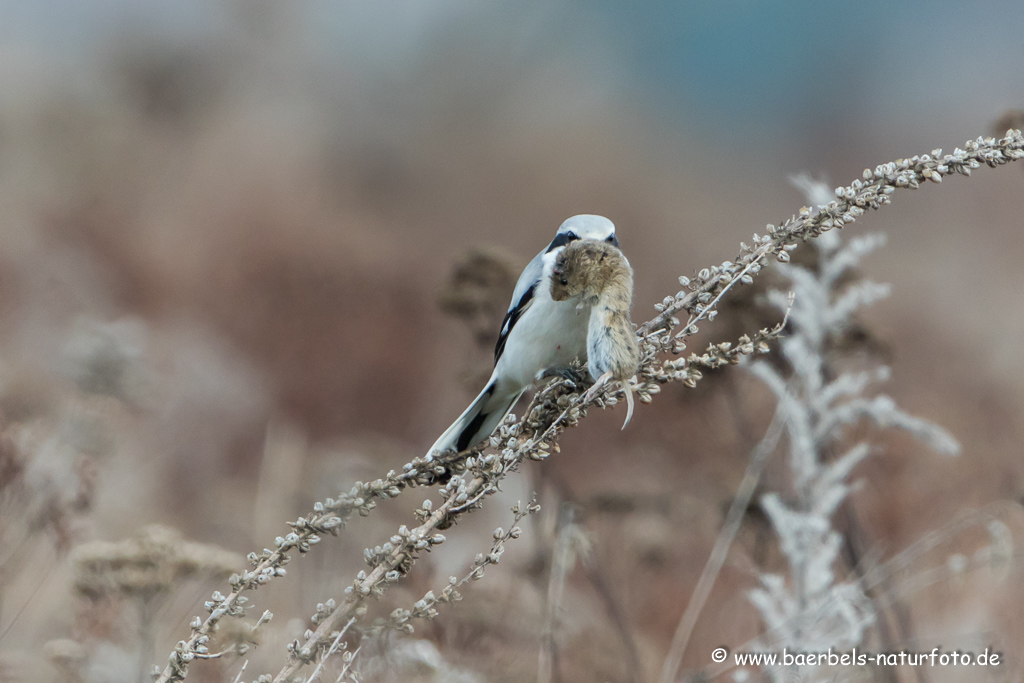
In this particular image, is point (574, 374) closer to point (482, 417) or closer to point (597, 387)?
point (482, 417)

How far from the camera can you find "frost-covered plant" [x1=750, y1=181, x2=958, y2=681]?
2.47m

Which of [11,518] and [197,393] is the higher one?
[197,393]

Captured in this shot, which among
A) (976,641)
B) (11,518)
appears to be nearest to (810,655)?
(976,641)

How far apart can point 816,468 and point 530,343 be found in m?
1.06

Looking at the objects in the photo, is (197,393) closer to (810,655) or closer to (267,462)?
(267,462)

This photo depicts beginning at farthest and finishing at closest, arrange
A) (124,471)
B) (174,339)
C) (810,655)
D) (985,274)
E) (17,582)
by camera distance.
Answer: (985,274), (174,339), (124,471), (17,582), (810,655)

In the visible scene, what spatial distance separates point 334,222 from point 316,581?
28.8 feet

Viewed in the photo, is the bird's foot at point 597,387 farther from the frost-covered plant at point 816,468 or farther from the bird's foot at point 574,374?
the frost-covered plant at point 816,468

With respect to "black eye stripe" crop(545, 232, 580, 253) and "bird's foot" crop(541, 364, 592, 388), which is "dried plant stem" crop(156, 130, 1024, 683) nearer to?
"bird's foot" crop(541, 364, 592, 388)

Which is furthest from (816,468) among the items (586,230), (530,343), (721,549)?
(586,230)

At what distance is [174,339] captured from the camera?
7.52 meters

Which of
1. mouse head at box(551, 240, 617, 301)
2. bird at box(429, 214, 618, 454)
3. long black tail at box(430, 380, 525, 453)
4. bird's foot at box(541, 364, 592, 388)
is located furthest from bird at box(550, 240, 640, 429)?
long black tail at box(430, 380, 525, 453)

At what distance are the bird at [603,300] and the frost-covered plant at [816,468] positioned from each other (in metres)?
0.78

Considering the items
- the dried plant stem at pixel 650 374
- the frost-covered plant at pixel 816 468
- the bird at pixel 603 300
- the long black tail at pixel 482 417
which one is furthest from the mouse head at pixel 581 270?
the long black tail at pixel 482 417
